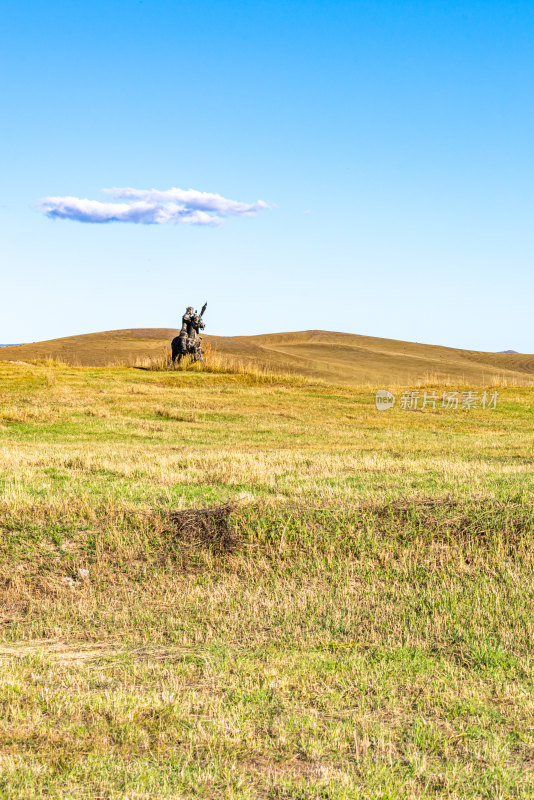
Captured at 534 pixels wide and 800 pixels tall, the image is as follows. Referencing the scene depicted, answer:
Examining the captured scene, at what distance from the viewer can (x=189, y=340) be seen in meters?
47.2

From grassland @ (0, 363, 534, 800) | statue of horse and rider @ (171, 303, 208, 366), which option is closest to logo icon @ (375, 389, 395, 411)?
grassland @ (0, 363, 534, 800)

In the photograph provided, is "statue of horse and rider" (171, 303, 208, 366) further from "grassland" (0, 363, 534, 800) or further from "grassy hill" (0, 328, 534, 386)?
"grassland" (0, 363, 534, 800)

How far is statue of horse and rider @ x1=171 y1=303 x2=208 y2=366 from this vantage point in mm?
47031

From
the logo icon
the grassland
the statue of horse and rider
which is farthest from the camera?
the statue of horse and rider

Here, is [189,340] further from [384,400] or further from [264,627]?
[264,627]

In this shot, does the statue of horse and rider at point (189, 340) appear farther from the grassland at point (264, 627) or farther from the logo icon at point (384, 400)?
the grassland at point (264, 627)

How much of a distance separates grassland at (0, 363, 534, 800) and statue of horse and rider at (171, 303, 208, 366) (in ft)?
104

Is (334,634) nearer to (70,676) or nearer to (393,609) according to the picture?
(393,609)

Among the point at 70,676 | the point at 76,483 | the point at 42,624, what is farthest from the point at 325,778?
the point at 76,483

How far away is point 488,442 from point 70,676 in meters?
16.3

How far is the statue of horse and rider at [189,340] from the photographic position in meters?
47.0

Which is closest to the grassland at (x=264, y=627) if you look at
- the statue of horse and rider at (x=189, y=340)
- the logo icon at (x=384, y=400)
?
the logo icon at (x=384, y=400)

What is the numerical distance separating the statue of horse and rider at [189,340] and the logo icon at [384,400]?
17.1m

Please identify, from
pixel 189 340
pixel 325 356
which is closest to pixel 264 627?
pixel 189 340
